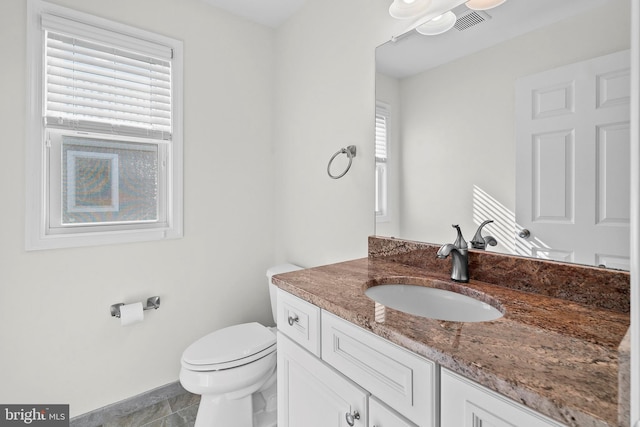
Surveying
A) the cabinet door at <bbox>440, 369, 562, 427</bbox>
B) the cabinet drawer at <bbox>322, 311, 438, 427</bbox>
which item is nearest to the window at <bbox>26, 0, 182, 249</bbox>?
the cabinet drawer at <bbox>322, 311, 438, 427</bbox>

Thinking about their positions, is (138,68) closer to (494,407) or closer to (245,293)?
(245,293)

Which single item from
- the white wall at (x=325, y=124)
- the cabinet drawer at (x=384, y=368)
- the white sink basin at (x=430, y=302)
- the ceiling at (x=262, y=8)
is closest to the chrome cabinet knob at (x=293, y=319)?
the cabinet drawer at (x=384, y=368)

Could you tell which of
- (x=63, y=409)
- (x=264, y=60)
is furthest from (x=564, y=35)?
(x=63, y=409)

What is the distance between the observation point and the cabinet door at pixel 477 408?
1.73ft

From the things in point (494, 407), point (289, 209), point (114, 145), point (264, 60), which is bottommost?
point (494, 407)

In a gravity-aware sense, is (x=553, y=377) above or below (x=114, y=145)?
below

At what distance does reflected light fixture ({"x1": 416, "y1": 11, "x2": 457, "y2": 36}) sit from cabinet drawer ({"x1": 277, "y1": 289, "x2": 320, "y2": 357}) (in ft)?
3.93

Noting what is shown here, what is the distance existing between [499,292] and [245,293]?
1672 mm

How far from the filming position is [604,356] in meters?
0.60

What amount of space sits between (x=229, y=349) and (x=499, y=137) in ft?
4.93

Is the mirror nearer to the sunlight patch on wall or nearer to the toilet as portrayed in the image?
the sunlight patch on wall

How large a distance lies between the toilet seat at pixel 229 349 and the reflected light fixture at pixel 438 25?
1631 mm

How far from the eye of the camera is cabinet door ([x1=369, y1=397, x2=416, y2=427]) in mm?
732

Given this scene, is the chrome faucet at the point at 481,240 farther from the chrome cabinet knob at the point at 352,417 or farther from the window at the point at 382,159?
the chrome cabinet knob at the point at 352,417
